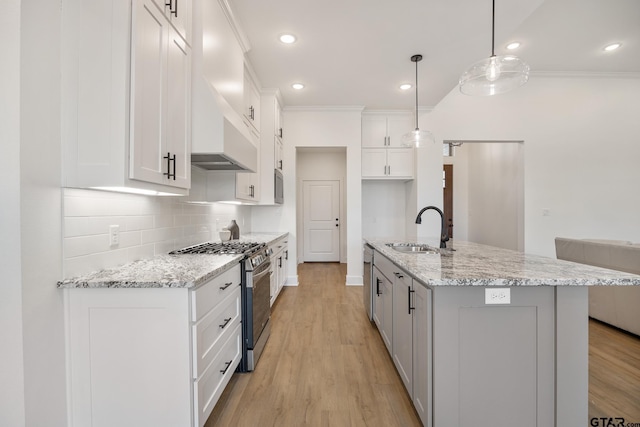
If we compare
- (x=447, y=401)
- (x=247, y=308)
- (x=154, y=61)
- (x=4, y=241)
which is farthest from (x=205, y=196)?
(x=447, y=401)

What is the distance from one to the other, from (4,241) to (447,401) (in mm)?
1946

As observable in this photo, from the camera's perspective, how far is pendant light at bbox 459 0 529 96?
189 cm

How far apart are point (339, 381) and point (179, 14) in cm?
253

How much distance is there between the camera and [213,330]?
4.96ft

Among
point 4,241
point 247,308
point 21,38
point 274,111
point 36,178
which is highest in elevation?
point 274,111

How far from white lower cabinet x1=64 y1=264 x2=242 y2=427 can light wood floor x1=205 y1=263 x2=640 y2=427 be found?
1.57 feet

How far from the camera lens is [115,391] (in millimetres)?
1260

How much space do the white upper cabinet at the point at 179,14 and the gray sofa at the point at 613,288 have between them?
12.5 ft

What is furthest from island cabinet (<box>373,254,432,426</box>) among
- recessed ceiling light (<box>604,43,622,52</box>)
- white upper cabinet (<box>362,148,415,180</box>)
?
recessed ceiling light (<box>604,43,622,52</box>)

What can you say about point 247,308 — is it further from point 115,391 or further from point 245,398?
point 115,391

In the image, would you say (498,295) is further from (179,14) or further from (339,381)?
(179,14)

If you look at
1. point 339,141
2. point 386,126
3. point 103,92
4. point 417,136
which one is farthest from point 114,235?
point 386,126

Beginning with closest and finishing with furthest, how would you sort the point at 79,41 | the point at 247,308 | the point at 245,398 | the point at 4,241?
the point at 4,241, the point at 79,41, the point at 245,398, the point at 247,308

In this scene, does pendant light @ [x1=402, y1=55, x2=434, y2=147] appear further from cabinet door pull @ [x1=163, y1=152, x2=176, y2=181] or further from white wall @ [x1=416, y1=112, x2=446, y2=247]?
cabinet door pull @ [x1=163, y1=152, x2=176, y2=181]
